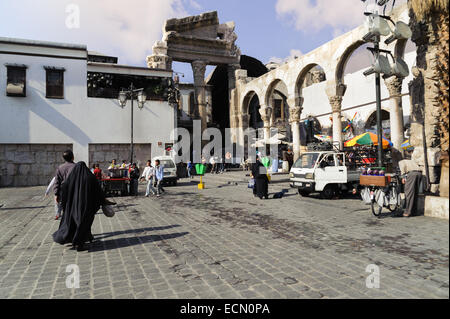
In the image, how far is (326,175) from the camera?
11.1 m

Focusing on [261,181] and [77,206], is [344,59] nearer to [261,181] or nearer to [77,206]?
[261,181]

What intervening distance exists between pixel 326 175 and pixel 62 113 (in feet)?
58.0

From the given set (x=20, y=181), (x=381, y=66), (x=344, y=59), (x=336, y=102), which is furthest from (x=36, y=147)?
(x=381, y=66)

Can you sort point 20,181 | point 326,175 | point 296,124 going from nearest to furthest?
point 326,175 < point 20,181 < point 296,124

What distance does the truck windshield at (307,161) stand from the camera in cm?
1176

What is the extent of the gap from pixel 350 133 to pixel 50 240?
2659cm

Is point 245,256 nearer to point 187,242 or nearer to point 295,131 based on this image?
point 187,242

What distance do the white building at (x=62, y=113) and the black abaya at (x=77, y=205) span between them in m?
16.2

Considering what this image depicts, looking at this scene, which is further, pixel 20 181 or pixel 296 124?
pixel 296 124

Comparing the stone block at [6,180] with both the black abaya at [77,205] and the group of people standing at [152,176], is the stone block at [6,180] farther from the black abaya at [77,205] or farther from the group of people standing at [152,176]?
the black abaya at [77,205]

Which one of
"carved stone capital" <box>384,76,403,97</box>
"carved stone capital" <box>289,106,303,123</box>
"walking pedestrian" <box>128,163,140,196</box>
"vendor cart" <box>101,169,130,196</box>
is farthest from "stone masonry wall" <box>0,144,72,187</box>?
"carved stone capital" <box>384,76,403,97</box>

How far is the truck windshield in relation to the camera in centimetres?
1176

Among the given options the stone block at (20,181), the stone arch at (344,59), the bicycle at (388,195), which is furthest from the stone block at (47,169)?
the bicycle at (388,195)
